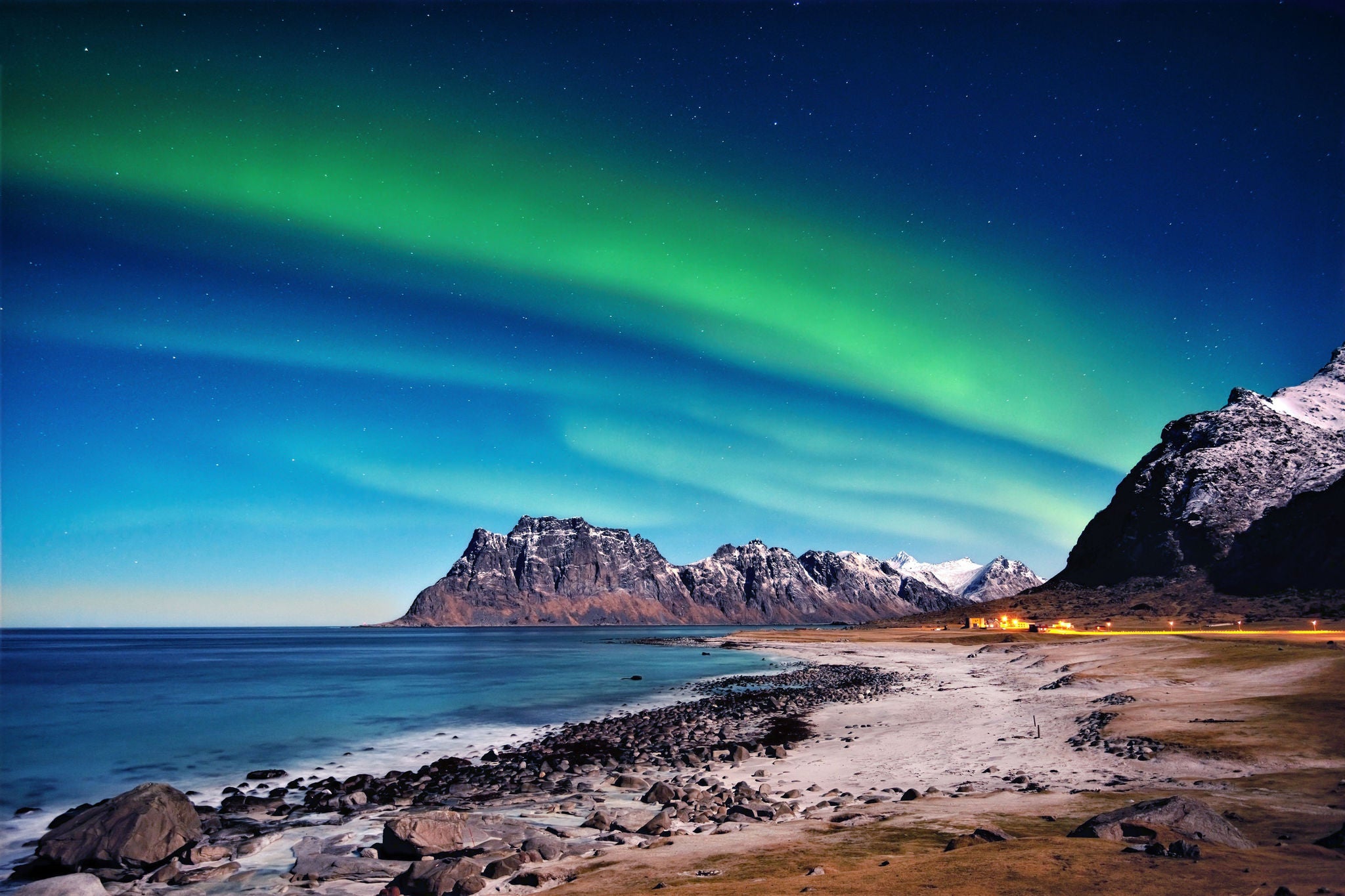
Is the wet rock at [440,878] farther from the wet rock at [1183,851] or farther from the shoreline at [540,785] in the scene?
the wet rock at [1183,851]

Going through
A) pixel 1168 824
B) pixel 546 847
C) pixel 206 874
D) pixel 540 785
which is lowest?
pixel 540 785

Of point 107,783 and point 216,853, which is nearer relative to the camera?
point 216,853

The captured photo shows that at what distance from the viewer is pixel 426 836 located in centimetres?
1540

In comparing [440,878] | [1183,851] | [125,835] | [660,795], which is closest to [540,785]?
[660,795]

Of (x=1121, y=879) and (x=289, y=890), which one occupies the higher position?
(x=1121, y=879)

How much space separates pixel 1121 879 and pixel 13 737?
5497cm

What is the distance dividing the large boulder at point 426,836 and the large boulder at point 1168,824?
41.1 ft

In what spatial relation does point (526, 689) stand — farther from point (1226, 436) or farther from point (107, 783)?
point (1226, 436)

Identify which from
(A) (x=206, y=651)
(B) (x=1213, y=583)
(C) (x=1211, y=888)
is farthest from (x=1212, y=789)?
(A) (x=206, y=651)

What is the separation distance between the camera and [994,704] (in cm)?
3569

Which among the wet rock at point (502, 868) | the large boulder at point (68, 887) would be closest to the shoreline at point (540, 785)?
the large boulder at point (68, 887)

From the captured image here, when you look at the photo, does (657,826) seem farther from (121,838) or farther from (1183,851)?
(121,838)

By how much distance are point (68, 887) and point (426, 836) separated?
262 inches

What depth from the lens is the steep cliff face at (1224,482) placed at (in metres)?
150
